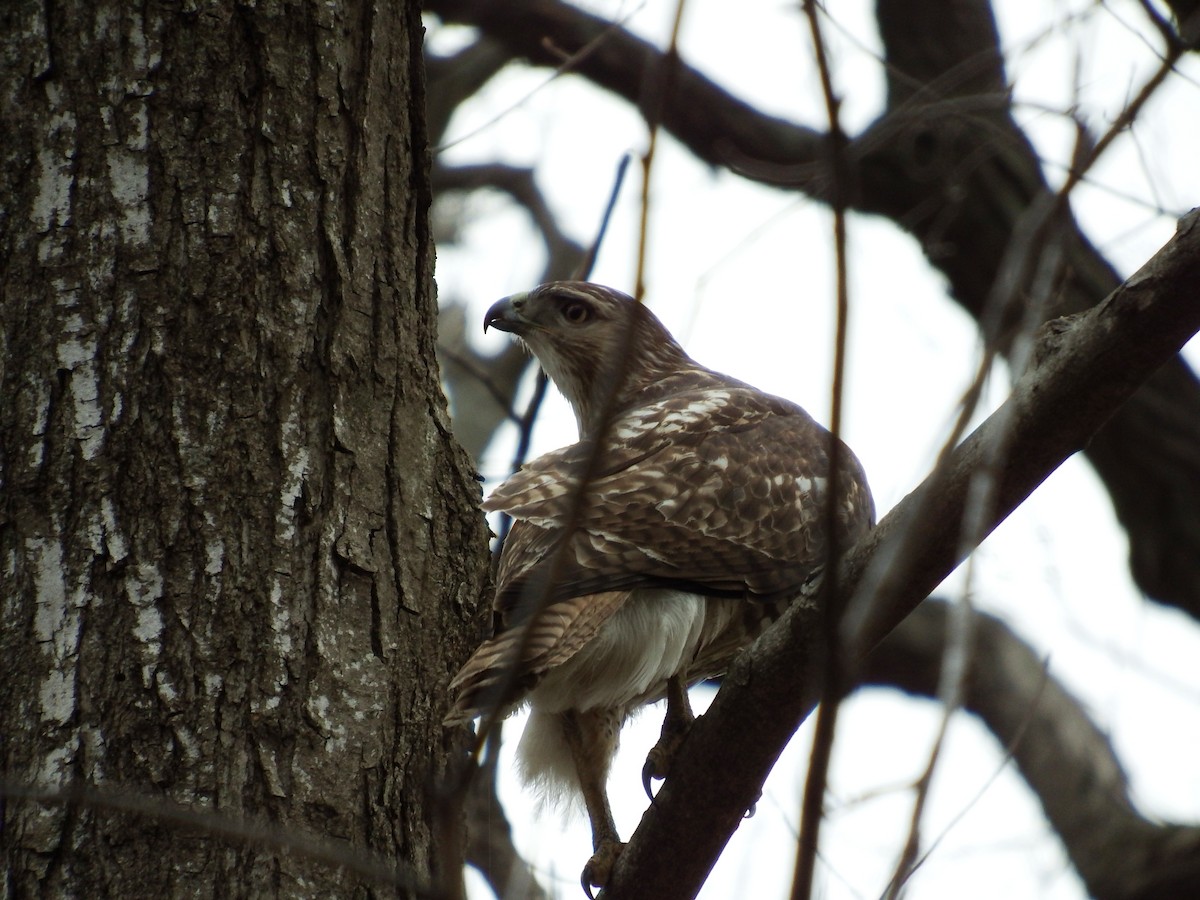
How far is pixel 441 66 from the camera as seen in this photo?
7.83m

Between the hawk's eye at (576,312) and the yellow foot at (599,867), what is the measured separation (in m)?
2.44

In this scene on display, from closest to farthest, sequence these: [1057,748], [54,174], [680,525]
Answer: [54,174] → [680,525] → [1057,748]

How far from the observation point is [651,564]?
3.18m

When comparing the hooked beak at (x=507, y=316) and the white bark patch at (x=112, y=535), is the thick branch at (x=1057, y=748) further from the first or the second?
the white bark patch at (x=112, y=535)

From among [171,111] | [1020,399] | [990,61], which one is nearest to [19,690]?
[171,111]

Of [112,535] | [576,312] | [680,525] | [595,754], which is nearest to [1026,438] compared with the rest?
[680,525]

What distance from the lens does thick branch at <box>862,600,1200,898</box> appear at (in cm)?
597

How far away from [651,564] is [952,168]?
133 inches

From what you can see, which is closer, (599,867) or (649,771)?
(649,771)

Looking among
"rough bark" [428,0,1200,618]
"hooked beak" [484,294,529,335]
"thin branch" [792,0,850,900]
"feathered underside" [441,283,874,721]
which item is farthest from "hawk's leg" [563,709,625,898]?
"rough bark" [428,0,1200,618]

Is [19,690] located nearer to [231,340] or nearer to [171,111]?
[231,340]

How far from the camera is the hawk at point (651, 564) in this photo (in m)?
2.98

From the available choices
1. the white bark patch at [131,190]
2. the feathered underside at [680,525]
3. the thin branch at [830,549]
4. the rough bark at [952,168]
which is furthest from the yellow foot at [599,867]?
the rough bark at [952,168]

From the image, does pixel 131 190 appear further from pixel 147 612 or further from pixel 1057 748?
pixel 1057 748
